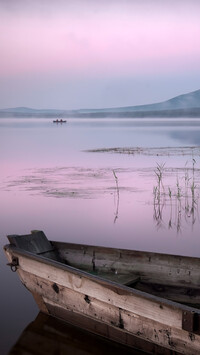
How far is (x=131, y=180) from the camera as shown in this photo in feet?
49.6

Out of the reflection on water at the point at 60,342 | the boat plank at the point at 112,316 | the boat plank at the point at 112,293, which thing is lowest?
the reflection on water at the point at 60,342

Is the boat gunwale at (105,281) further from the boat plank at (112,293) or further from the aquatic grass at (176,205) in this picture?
the aquatic grass at (176,205)

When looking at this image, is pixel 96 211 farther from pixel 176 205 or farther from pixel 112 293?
pixel 112 293

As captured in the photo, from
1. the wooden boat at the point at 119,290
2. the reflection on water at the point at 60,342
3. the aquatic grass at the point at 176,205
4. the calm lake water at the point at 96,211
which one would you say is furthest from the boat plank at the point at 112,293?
the aquatic grass at the point at 176,205

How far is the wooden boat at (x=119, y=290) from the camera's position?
420 centimetres

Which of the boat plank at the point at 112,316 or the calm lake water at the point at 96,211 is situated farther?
the calm lake water at the point at 96,211

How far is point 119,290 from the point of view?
4.44 meters

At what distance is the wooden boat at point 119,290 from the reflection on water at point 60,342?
91mm

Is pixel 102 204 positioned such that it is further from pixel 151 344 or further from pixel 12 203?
pixel 151 344

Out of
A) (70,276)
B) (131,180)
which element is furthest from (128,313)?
(131,180)

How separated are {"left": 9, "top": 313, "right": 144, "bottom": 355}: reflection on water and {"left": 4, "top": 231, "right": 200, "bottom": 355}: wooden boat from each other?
0.09m

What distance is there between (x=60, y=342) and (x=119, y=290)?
1.10 meters

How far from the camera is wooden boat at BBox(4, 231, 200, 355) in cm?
420

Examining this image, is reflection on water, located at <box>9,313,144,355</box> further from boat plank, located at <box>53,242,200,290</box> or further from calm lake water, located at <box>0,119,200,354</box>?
boat plank, located at <box>53,242,200,290</box>
